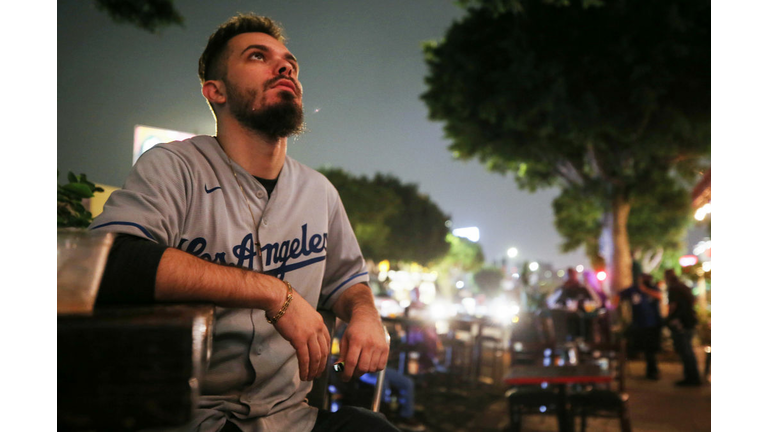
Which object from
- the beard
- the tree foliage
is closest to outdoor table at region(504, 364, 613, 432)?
the beard

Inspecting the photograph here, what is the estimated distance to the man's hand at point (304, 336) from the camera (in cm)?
101

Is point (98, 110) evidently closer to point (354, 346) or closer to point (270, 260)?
point (270, 260)

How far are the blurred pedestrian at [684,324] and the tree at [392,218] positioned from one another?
20.3 m

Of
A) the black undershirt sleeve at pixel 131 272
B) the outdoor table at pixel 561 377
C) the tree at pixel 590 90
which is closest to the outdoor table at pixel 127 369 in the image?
the black undershirt sleeve at pixel 131 272

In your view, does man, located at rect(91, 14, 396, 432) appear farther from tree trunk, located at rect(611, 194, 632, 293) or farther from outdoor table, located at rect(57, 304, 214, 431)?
tree trunk, located at rect(611, 194, 632, 293)

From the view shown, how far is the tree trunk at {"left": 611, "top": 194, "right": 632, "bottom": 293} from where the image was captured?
14016 millimetres

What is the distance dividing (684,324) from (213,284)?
30.1ft

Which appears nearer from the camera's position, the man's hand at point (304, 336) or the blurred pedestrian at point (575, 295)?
the man's hand at point (304, 336)

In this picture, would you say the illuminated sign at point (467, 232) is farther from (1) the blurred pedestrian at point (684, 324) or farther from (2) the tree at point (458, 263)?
(2) the tree at point (458, 263)

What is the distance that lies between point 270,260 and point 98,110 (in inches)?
58.4

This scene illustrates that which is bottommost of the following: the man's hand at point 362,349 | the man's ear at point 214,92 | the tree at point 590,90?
the man's hand at point 362,349

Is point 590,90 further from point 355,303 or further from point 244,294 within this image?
point 244,294
